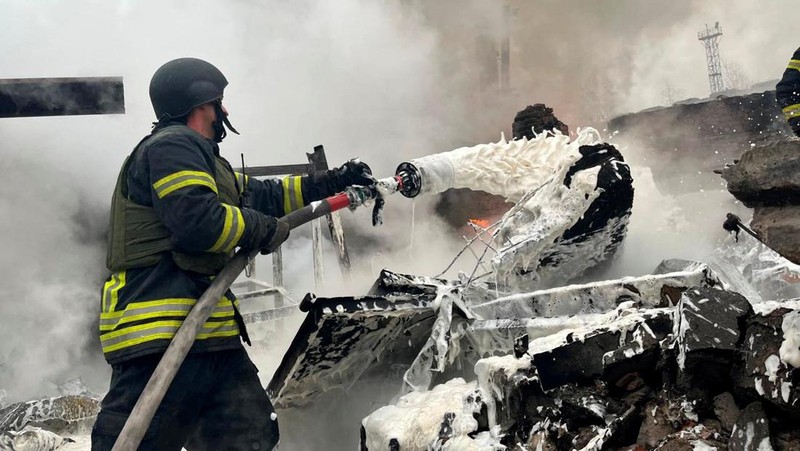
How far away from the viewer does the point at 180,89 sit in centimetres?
222

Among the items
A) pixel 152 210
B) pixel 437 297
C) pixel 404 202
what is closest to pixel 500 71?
pixel 404 202

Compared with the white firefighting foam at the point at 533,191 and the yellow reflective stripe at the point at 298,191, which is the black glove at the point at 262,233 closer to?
the yellow reflective stripe at the point at 298,191

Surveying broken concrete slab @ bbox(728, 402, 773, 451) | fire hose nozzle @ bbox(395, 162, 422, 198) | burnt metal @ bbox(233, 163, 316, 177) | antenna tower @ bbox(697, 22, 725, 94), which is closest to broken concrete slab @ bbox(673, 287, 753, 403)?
broken concrete slab @ bbox(728, 402, 773, 451)

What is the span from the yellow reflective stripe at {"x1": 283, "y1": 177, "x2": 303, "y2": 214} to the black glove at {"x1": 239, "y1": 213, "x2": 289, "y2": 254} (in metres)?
0.48

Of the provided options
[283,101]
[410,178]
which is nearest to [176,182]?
[410,178]

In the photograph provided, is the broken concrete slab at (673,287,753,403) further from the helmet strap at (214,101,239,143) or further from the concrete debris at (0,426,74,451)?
the concrete debris at (0,426,74,451)

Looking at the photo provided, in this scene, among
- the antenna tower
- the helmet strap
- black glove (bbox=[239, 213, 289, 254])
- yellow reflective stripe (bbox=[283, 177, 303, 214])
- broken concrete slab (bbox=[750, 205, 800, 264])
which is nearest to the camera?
broken concrete slab (bbox=[750, 205, 800, 264])

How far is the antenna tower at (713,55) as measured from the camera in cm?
1233

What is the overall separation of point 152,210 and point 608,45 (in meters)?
13.4

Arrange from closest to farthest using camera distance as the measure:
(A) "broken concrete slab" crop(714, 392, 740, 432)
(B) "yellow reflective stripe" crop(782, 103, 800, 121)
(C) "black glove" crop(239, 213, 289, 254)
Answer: (A) "broken concrete slab" crop(714, 392, 740, 432) < (C) "black glove" crop(239, 213, 289, 254) < (B) "yellow reflective stripe" crop(782, 103, 800, 121)

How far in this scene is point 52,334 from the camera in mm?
5844

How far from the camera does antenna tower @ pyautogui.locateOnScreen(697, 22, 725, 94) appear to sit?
12334 millimetres

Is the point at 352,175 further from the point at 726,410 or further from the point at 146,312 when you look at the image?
the point at 726,410

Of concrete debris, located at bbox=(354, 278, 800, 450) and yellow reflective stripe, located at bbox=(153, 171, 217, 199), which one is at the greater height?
yellow reflective stripe, located at bbox=(153, 171, 217, 199)
